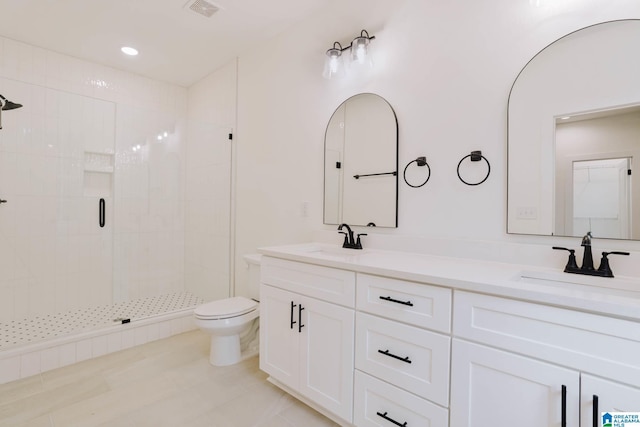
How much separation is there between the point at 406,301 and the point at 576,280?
2.21 ft

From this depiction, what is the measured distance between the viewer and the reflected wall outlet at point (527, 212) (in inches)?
55.0

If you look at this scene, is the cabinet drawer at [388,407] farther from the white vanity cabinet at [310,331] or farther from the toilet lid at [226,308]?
the toilet lid at [226,308]

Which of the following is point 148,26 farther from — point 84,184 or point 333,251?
point 333,251

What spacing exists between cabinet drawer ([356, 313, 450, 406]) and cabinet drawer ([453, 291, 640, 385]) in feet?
0.44

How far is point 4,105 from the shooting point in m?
2.51

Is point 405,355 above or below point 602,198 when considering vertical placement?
below

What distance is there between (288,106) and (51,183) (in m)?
2.32

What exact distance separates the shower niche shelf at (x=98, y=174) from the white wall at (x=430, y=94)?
70.9 inches

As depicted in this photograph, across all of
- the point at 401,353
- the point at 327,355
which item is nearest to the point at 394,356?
the point at 401,353

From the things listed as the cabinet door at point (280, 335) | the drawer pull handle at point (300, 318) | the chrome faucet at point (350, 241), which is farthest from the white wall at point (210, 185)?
the drawer pull handle at point (300, 318)

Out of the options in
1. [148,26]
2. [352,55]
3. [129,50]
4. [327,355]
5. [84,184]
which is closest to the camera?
[327,355]

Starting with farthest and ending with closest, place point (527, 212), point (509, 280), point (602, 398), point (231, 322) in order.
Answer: point (231, 322), point (527, 212), point (509, 280), point (602, 398)

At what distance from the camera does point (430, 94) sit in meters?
1.72

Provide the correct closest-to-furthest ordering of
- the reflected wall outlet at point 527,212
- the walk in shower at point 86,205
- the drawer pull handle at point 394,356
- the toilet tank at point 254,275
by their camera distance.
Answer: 1. the drawer pull handle at point 394,356
2. the reflected wall outlet at point 527,212
3. the toilet tank at point 254,275
4. the walk in shower at point 86,205
